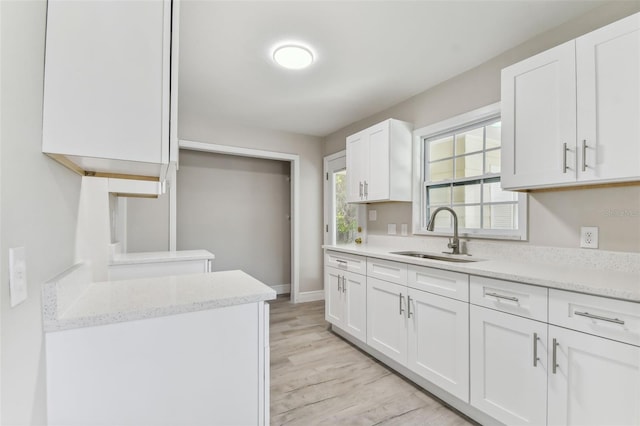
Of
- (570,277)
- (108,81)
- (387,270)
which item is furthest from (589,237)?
(108,81)

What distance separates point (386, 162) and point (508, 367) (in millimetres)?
1886

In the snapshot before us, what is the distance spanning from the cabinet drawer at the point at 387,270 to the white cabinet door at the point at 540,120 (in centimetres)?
89

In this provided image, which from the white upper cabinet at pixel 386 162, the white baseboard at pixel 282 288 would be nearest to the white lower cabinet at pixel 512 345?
the white upper cabinet at pixel 386 162

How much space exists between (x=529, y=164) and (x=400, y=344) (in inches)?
58.4

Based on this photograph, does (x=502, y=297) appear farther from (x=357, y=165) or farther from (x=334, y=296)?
(x=357, y=165)

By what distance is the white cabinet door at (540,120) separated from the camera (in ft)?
5.36

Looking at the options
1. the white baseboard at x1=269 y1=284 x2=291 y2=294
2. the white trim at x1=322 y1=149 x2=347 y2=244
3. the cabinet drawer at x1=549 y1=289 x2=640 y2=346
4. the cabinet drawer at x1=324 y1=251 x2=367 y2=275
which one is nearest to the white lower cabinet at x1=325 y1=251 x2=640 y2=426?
the cabinet drawer at x1=549 y1=289 x2=640 y2=346

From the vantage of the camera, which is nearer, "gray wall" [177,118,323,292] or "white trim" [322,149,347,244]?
"gray wall" [177,118,323,292]

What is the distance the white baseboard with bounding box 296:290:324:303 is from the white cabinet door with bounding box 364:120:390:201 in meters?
1.96

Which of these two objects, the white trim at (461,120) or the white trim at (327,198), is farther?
the white trim at (327,198)

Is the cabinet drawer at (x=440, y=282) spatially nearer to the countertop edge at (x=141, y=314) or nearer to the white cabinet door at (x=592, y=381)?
the white cabinet door at (x=592, y=381)

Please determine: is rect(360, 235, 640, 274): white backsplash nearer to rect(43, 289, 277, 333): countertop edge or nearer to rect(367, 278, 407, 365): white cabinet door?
rect(367, 278, 407, 365): white cabinet door

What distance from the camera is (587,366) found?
4.30 ft

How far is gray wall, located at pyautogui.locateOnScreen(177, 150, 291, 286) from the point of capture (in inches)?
170
